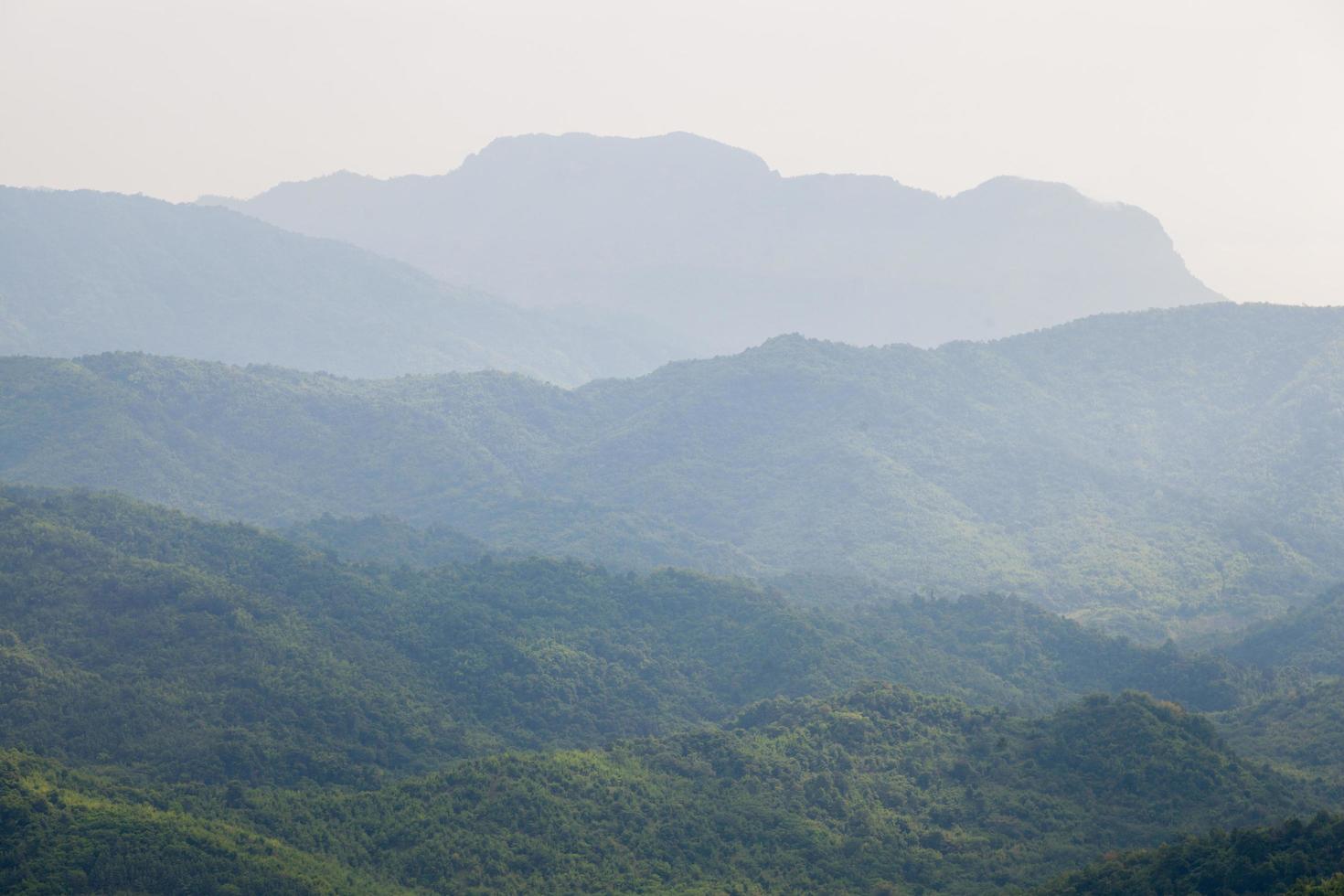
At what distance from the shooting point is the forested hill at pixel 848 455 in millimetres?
106062

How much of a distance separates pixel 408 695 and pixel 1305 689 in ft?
151

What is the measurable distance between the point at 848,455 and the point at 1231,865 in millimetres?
87734

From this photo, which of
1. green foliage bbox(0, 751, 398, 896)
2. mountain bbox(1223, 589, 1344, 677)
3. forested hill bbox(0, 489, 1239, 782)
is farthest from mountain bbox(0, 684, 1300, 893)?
mountain bbox(1223, 589, 1344, 677)

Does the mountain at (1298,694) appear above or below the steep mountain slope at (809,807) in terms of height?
above

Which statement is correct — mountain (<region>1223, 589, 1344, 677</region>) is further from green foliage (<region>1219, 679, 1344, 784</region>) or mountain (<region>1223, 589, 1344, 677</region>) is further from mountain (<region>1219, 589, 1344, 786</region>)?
green foliage (<region>1219, 679, 1344, 784</region>)

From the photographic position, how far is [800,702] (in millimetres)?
63906

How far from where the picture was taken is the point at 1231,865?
1467 inches

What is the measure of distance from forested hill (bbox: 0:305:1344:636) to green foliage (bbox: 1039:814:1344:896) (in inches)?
2160

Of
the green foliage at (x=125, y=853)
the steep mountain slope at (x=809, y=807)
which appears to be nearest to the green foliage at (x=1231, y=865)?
the steep mountain slope at (x=809, y=807)

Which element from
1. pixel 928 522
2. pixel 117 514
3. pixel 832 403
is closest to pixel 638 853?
pixel 117 514

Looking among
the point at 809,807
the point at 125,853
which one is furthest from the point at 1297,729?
the point at 125,853

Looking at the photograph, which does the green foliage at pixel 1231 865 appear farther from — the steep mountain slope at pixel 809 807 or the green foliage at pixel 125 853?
the green foliage at pixel 125 853

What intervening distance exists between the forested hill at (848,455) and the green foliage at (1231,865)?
54866mm

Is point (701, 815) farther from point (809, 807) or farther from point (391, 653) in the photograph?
point (391, 653)
